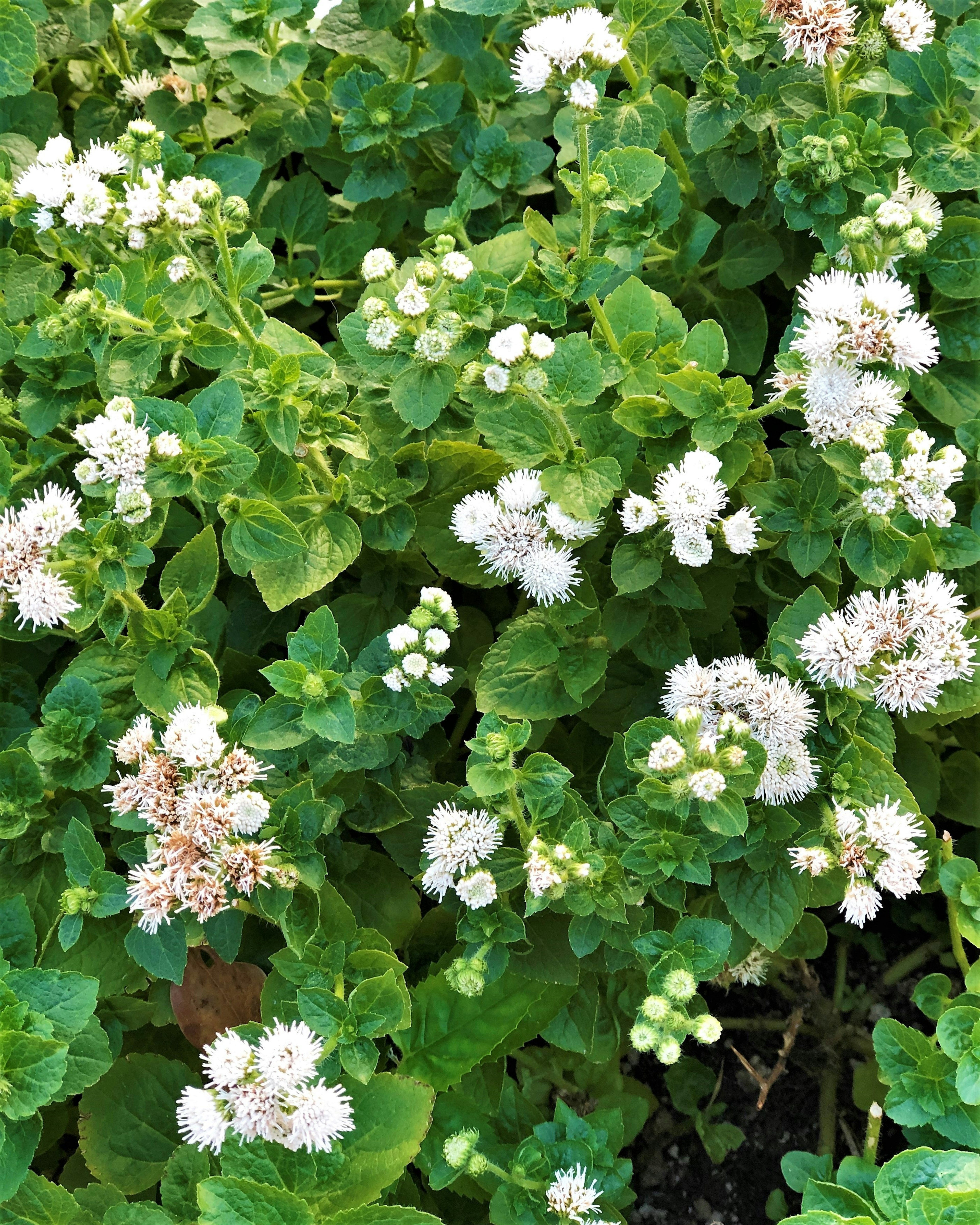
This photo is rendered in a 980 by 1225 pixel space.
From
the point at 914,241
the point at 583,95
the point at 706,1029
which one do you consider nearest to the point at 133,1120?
the point at 706,1029

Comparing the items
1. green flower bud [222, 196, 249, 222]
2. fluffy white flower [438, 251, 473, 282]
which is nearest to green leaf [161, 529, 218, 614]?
green flower bud [222, 196, 249, 222]

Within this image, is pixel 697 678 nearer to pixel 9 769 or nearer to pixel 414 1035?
pixel 414 1035

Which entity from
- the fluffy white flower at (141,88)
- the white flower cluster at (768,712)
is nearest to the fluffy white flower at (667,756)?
the white flower cluster at (768,712)

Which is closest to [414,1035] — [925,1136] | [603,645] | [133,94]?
[603,645]

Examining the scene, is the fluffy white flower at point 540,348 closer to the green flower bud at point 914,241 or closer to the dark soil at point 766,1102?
the green flower bud at point 914,241

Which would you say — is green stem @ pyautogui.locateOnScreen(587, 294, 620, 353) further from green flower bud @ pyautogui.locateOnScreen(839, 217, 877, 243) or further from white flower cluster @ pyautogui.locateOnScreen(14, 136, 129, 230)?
white flower cluster @ pyautogui.locateOnScreen(14, 136, 129, 230)

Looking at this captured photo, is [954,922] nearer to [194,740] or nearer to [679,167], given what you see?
[194,740]

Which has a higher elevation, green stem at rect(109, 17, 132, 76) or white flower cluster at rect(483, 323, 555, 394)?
green stem at rect(109, 17, 132, 76)
